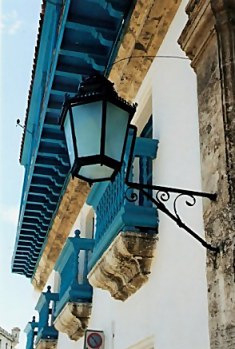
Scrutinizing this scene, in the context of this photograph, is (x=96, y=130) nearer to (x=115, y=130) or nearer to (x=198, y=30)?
(x=115, y=130)

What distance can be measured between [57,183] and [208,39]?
233 inches

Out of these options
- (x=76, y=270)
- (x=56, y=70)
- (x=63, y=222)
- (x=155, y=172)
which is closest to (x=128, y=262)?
(x=155, y=172)

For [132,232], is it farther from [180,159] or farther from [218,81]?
[218,81]

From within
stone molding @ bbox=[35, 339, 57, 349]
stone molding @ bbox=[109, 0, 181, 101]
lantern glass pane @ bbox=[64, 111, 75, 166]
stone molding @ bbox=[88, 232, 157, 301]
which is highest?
stone molding @ bbox=[109, 0, 181, 101]

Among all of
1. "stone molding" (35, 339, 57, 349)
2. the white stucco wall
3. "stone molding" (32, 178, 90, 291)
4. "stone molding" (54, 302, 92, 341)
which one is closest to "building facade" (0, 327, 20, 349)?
"stone molding" (32, 178, 90, 291)

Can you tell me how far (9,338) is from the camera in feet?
127

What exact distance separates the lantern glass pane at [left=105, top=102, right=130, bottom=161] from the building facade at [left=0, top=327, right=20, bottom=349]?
35.3 m

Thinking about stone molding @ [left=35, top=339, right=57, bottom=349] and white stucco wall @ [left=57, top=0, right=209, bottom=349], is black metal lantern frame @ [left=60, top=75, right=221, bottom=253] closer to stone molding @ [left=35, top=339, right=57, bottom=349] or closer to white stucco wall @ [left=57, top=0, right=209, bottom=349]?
white stucco wall @ [left=57, top=0, right=209, bottom=349]

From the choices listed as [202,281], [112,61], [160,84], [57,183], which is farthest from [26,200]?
[202,281]

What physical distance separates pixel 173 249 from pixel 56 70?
285cm

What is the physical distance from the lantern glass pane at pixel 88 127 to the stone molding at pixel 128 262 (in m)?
1.61

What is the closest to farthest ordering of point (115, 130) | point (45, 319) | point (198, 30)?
point (115, 130), point (198, 30), point (45, 319)

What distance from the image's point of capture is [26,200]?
9.84m

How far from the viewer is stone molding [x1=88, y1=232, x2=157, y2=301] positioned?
4.55 m
